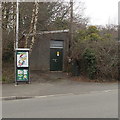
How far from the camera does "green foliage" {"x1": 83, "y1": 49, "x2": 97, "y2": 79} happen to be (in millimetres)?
12766

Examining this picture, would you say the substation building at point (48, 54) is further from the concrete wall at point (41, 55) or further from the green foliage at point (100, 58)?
the green foliage at point (100, 58)

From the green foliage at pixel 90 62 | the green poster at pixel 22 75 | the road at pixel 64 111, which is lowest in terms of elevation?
the road at pixel 64 111

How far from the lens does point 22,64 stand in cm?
1105

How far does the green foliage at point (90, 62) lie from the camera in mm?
12766

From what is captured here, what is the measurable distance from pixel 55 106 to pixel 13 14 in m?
8.93

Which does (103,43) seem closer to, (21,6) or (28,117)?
(21,6)

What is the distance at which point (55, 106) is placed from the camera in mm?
6703

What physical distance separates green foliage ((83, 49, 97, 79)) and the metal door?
3647mm

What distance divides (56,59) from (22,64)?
5.71m

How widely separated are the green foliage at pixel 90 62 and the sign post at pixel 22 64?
428cm

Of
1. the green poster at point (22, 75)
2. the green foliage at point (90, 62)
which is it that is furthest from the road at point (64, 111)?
the green foliage at point (90, 62)

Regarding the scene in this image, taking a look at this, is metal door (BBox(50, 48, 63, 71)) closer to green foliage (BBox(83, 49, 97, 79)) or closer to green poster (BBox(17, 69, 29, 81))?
green foliage (BBox(83, 49, 97, 79))

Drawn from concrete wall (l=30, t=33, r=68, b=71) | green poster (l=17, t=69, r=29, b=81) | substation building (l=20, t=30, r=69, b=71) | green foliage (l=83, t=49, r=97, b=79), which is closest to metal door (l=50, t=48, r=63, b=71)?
substation building (l=20, t=30, r=69, b=71)

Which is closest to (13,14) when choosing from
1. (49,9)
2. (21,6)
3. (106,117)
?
(21,6)
